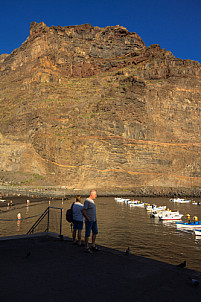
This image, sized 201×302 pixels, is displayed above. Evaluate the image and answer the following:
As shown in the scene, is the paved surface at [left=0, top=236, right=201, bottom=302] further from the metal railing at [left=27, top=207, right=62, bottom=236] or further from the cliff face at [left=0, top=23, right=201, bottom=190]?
the cliff face at [left=0, top=23, right=201, bottom=190]

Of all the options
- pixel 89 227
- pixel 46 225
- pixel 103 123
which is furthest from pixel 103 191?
pixel 89 227

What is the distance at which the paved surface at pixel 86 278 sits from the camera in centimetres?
502

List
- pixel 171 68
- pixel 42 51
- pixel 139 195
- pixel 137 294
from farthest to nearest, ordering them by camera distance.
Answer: pixel 42 51, pixel 171 68, pixel 139 195, pixel 137 294

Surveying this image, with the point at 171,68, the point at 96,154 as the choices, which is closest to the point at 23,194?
the point at 96,154

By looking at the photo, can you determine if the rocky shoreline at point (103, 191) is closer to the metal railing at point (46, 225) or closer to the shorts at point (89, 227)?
the metal railing at point (46, 225)

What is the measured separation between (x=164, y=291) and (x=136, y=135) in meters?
95.4

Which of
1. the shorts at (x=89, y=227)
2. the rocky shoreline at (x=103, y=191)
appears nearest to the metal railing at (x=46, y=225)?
the shorts at (x=89, y=227)

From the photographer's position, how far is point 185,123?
108125 millimetres

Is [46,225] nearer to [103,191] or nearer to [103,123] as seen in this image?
[103,191]

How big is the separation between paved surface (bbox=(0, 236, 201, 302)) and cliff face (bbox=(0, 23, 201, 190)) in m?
80.0

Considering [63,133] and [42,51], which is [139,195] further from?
[42,51]

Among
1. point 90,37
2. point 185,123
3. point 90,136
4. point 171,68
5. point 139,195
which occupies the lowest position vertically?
point 139,195

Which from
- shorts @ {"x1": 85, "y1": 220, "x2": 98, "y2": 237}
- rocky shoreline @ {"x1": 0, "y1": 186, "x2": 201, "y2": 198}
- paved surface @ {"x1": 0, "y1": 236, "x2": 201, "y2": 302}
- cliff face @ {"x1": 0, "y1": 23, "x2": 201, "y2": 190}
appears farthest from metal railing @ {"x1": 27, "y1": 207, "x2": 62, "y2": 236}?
cliff face @ {"x1": 0, "y1": 23, "x2": 201, "y2": 190}

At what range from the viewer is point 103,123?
100 metres
